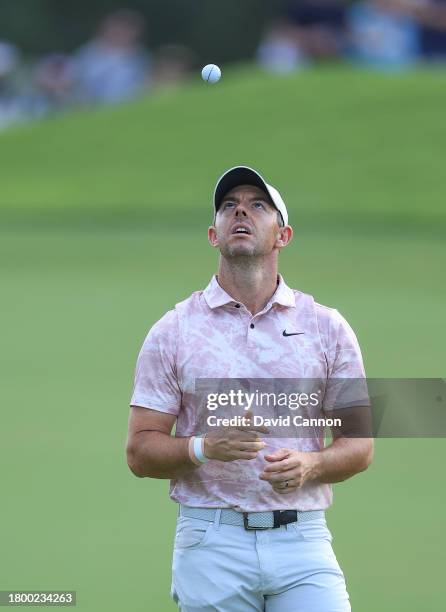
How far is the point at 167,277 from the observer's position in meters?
18.7

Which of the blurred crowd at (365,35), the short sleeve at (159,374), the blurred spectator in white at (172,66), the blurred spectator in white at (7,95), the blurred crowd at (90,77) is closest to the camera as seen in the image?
the short sleeve at (159,374)

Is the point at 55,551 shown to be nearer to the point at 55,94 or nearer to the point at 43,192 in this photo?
the point at 43,192

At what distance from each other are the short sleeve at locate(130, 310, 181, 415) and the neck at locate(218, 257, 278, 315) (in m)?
0.24

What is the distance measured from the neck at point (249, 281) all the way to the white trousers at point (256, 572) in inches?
27.5

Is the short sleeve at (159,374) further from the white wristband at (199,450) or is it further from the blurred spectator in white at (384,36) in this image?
the blurred spectator in white at (384,36)

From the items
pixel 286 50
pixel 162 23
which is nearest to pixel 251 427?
pixel 286 50

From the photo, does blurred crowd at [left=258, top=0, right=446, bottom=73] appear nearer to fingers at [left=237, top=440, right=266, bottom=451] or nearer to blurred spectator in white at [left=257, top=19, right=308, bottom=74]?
blurred spectator in white at [left=257, top=19, right=308, bottom=74]

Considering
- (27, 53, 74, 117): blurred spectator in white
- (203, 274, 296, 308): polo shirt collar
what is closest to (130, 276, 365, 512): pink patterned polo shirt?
(203, 274, 296, 308): polo shirt collar

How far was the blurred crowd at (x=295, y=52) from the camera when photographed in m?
29.8

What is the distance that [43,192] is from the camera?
26.1 m

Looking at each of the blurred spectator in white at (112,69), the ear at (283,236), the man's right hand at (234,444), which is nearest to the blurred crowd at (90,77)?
the blurred spectator in white at (112,69)

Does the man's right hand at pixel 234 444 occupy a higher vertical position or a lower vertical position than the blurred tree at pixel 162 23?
lower

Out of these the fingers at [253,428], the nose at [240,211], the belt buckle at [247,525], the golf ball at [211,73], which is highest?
the golf ball at [211,73]

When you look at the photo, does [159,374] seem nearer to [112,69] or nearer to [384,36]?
[384,36]
